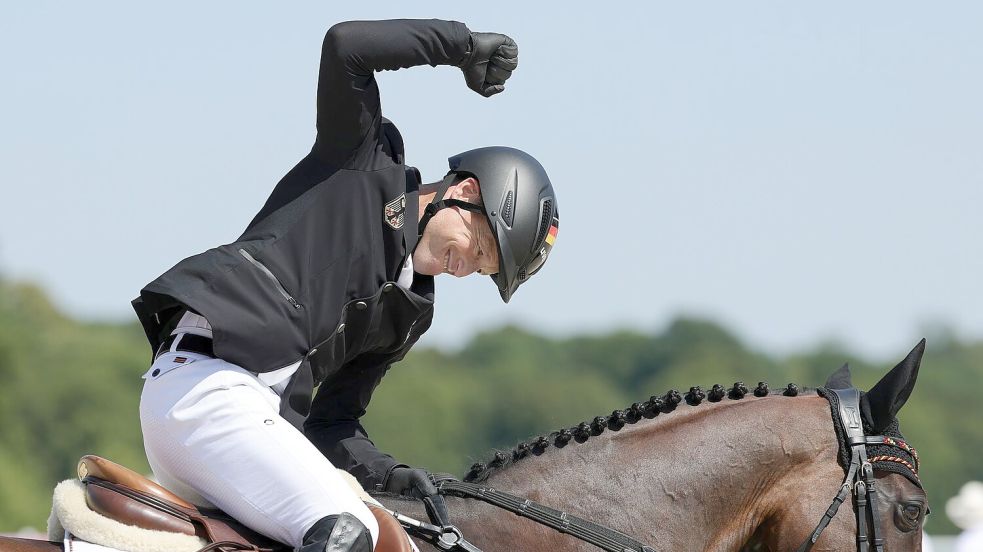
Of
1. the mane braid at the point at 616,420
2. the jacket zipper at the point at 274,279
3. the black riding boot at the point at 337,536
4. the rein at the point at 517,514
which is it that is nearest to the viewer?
the black riding boot at the point at 337,536

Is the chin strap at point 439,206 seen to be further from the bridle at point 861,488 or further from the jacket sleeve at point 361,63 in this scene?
the bridle at point 861,488

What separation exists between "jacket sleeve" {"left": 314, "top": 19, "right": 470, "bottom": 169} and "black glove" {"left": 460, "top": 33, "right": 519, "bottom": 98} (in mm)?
79

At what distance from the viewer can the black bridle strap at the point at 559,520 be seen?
6.02 m

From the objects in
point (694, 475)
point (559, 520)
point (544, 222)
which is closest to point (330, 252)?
point (544, 222)

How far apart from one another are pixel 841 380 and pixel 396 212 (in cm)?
227

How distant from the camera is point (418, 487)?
6.17m

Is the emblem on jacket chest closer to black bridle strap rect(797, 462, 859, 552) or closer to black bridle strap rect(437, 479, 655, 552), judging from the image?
black bridle strap rect(437, 479, 655, 552)

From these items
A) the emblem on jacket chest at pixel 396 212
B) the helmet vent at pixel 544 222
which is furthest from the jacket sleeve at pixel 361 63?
the helmet vent at pixel 544 222

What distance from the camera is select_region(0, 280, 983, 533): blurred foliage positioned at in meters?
60.7

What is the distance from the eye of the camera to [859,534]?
19.5 feet

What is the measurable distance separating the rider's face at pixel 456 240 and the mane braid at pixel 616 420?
871mm

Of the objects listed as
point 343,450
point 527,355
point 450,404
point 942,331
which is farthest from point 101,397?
point 942,331

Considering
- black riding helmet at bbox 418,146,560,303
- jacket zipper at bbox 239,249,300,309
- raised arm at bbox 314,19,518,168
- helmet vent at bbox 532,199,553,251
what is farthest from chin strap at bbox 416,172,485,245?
jacket zipper at bbox 239,249,300,309

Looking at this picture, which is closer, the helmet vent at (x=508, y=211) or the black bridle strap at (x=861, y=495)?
the black bridle strap at (x=861, y=495)
